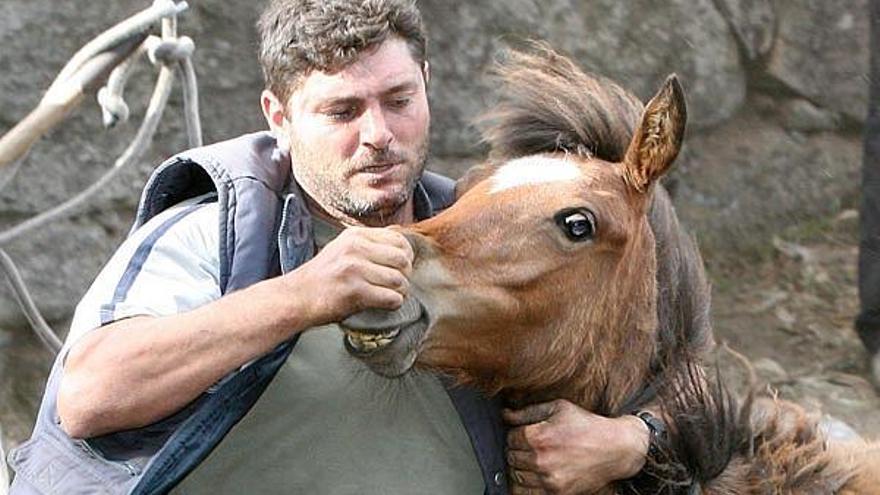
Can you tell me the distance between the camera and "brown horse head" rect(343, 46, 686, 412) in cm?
201

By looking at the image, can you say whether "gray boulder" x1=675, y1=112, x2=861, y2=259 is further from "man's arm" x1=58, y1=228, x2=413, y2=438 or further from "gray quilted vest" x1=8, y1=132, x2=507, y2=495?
"man's arm" x1=58, y1=228, x2=413, y2=438

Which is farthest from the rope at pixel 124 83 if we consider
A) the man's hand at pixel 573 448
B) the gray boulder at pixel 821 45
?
the gray boulder at pixel 821 45

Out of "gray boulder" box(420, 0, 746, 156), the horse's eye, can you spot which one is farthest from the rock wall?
the horse's eye

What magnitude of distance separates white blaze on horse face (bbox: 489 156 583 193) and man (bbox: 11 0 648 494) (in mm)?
217

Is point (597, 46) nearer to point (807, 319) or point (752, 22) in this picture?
point (752, 22)

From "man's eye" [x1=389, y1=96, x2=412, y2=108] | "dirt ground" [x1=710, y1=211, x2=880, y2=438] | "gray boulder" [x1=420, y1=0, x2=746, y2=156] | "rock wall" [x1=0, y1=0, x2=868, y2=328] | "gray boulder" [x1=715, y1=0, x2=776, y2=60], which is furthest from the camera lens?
"gray boulder" [x1=715, y1=0, x2=776, y2=60]

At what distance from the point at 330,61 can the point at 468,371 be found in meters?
0.50

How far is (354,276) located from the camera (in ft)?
6.18

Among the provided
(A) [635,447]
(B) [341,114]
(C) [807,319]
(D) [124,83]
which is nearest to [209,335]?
(B) [341,114]

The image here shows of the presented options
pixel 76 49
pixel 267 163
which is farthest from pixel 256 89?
pixel 267 163

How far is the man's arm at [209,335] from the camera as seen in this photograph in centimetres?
190

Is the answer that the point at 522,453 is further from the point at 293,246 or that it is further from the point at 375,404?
the point at 293,246

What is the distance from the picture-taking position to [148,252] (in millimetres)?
2182

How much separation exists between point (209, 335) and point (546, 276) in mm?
435
